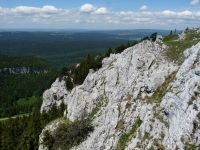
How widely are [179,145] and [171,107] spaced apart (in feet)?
22.9

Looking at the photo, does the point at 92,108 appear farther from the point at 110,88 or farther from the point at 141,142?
the point at 141,142

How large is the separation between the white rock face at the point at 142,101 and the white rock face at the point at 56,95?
55.4 ft

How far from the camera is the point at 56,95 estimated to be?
9675 cm

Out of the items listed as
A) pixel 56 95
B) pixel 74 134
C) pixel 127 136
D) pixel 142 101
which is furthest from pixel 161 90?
pixel 56 95

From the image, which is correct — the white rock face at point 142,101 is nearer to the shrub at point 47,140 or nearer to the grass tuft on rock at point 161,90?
the grass tuft on rock at point 161,90

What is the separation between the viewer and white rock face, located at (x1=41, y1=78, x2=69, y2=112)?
94750 millimetres

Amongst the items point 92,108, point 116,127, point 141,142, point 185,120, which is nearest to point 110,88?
point 92,108

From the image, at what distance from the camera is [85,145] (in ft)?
197

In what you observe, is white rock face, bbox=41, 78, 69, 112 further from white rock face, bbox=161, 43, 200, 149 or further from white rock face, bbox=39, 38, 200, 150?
white rock face, bbox=161, 43, 200, 149

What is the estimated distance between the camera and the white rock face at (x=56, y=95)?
311ft

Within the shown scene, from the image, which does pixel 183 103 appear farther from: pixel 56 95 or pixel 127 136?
pixel 56 95

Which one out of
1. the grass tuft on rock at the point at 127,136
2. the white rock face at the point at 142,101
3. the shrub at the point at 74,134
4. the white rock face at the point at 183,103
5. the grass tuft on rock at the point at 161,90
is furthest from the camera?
the shrub at the point at 74,134

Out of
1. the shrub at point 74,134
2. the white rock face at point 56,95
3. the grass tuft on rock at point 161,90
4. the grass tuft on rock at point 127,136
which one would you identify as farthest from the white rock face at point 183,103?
the white rock face at point 56,95

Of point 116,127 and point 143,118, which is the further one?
point 116,127
